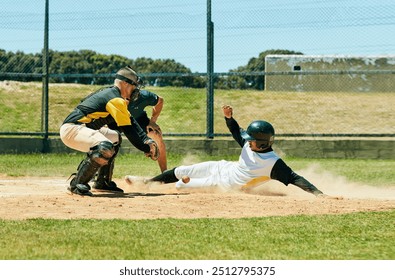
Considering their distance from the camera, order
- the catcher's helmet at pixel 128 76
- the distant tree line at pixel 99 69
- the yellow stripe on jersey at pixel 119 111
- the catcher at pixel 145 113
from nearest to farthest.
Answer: the yellow stripe on jersey at pixel 119 111 < the catcher's helmet at pixel 128 76 < the catcher at pixel 145 113 < the distant tree line at pixel 99 69

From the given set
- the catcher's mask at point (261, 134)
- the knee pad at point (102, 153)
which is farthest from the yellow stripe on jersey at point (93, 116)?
the catcher's mask at point (261, 134)

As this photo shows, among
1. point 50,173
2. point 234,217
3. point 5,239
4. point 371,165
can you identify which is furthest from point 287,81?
point 5,239

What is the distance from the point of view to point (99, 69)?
76.3ft

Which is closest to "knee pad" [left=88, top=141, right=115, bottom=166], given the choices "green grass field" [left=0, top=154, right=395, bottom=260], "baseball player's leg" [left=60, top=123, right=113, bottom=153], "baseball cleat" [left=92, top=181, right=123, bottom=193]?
"baseball player's leg" [left=60, top=123, right=113, bottom=153]

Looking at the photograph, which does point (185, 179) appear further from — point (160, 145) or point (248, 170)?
point (160, 145)

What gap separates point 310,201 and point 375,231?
2.21 m

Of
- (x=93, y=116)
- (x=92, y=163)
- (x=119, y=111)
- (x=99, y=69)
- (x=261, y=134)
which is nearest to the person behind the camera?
(x=119, y=111)

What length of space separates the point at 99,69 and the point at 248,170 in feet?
44.2

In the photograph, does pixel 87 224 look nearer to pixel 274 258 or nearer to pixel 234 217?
pixel 234 217

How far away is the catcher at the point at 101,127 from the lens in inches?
396

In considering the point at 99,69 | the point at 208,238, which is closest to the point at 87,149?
the point at 208,238

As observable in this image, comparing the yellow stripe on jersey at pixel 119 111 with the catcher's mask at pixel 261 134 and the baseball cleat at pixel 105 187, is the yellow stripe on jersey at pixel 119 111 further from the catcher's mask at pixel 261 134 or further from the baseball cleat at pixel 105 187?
the catcher's mask at pixel 261 134

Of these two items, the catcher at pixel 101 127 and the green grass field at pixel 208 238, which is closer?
the green grass field at pixel 208 238

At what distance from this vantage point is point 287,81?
1141 inches
